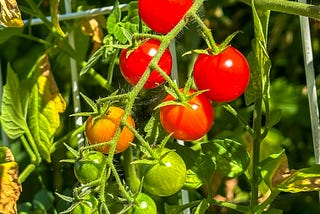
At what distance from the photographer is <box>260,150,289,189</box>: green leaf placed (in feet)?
3.64

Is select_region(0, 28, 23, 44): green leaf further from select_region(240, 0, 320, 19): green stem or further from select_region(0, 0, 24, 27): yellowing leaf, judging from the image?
select_region(240, 0, 320, 19): green stem

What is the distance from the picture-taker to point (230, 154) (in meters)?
1.15

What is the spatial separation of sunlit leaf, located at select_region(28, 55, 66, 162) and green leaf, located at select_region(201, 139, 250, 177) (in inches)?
10.0

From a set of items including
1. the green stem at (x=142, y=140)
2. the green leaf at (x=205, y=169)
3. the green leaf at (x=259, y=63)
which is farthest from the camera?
the green leaf at (x=205, y=169)

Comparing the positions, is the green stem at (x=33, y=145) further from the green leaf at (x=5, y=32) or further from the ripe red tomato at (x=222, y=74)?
the ripe red tomato at (x=222, y=74)

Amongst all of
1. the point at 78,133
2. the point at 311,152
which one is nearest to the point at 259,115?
the point at 78,133

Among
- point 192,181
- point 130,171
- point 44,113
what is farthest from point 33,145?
point 192,181

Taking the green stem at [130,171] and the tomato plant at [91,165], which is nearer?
the tomato plant at [91,165]

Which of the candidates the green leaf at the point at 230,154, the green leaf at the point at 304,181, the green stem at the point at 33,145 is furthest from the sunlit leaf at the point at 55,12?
the green leaf at the point at 304,181

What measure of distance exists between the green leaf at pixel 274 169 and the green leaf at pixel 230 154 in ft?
0.11

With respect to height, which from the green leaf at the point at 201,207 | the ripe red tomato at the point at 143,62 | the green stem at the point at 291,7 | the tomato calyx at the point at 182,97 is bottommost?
the green leaf at the point at 201,207

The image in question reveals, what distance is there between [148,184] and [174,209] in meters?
0.16

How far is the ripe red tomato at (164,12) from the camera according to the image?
3.27 feet

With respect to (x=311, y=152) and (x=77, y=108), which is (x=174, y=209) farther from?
(x=311, y=152)
